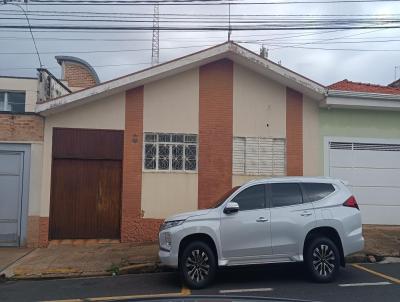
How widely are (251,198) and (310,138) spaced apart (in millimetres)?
6166

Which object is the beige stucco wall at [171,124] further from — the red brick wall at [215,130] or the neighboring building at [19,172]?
the neighboring building at [19,172]

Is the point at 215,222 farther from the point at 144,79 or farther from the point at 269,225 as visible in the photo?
the point at 144,79

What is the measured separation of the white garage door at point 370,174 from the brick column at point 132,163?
5659 mm

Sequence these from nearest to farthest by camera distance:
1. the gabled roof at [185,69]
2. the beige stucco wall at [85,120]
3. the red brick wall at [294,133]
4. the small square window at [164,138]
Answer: the gabled roof at [185,69]
the beige stucco wall at [85,120]
the small square window at [164,138]
the red brick wall at [294,133]

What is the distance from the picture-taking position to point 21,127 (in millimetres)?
13969

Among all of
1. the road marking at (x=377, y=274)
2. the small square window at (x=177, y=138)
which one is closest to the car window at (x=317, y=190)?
the road marking at (x=377, y=274)

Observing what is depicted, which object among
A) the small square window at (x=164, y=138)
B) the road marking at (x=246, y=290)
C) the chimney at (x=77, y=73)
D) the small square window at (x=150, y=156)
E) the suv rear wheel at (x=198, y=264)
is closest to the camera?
Answer: the road marking at (x=246, y=290)

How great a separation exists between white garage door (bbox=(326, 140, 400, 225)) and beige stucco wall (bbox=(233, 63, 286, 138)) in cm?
182

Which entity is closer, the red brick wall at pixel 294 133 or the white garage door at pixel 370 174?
the red brick wall at pixel 294 133

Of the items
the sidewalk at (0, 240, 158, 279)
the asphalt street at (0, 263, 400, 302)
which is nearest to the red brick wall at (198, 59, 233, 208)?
the sidewalk at (0, 240, 158, 279)

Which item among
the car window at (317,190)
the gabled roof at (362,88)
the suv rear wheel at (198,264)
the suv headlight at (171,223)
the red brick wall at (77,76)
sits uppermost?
the red brick wall at (77,76)

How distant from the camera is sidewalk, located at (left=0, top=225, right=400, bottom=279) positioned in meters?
10.8

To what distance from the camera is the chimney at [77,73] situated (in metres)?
22.0

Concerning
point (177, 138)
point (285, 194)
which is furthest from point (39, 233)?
point (285, 194)
